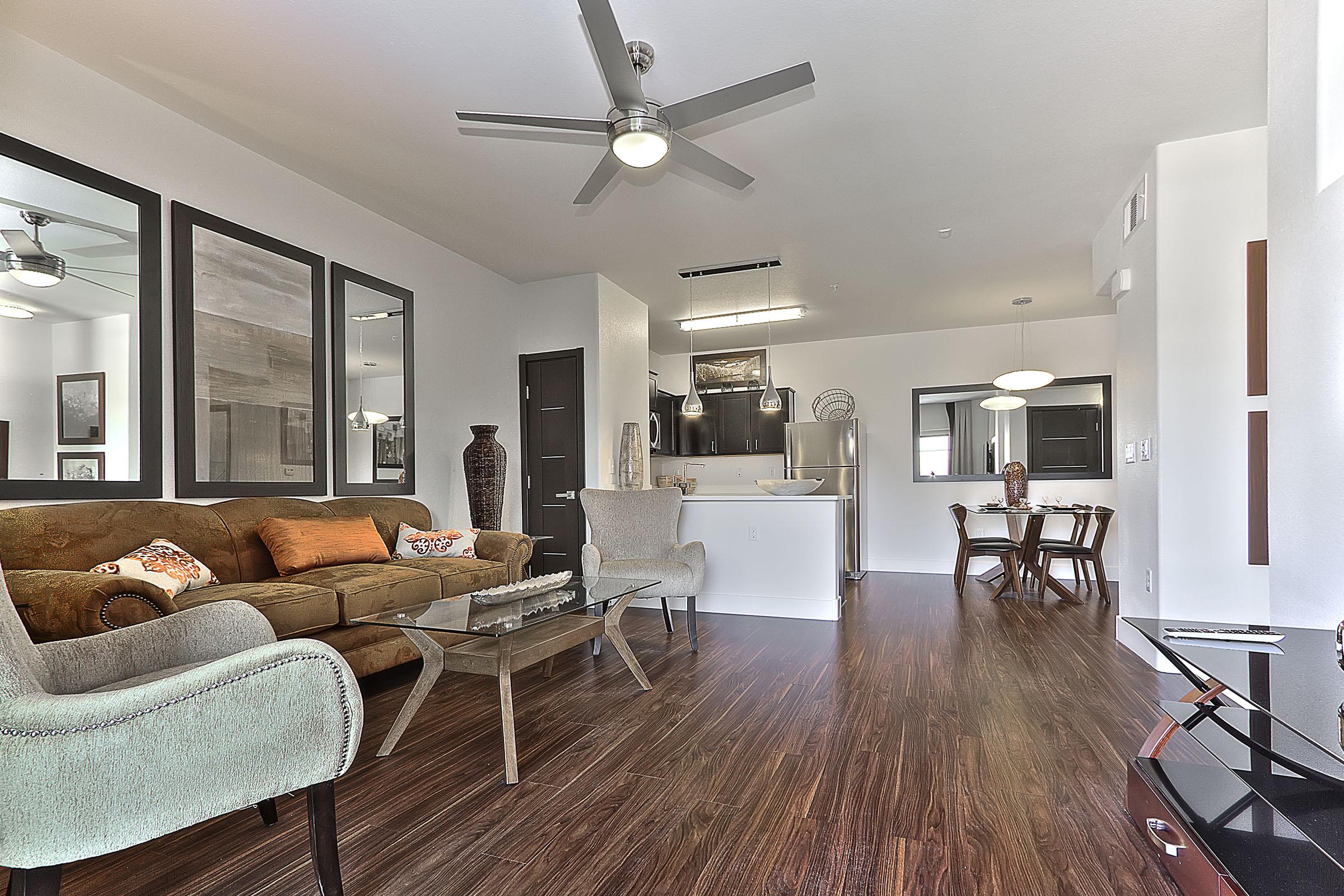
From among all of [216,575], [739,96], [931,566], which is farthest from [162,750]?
[931,566]

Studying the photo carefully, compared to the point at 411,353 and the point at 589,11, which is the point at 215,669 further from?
the point at 411,353

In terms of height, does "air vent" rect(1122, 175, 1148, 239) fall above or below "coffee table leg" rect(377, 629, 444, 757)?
above

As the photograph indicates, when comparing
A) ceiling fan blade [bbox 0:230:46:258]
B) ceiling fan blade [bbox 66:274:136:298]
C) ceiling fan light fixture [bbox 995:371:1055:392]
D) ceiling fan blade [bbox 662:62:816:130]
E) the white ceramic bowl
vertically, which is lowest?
the white ceramic bowl

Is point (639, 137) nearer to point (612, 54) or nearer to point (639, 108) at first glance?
point (639, 108)

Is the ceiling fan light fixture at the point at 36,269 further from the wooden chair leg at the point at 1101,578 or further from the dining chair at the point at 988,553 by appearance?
the wooden chair leg at the point at 1101,578

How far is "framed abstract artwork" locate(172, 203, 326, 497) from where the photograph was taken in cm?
330

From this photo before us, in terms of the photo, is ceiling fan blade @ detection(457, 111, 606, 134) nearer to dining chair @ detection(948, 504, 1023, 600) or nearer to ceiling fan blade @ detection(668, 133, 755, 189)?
ceiling fan blade @ detection(668, 133, 755, 189)

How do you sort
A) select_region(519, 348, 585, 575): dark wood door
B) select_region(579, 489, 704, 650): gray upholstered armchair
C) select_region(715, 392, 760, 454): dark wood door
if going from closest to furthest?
select_region(579, 489, 704, 650): gray upholstered armchair, select_region(519, 348, 585, 575): dark wood door, select_region(715, 392, 760, 454): dark wood door

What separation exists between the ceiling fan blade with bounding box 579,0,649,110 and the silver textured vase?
336 cm

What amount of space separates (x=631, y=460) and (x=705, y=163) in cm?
305

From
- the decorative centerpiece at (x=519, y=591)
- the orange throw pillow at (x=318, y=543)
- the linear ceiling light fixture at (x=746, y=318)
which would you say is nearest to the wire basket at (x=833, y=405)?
the linear ceiling light fixture at (x=746, y=318)

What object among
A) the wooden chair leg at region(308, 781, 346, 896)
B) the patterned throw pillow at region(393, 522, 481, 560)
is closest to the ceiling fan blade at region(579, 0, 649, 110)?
the wooden chair leg at region(308, 781, 346, 896)

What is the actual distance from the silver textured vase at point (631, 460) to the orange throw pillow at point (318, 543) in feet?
7.20

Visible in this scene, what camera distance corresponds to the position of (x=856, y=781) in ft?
7.24
